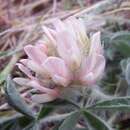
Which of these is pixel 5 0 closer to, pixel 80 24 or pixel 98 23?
pixel 98 23

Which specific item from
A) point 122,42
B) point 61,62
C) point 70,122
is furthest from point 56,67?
point 122,42

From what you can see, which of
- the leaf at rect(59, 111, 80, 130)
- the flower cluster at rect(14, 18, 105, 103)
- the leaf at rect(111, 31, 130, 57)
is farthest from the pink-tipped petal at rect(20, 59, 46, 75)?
the leaf at rect(111, 31, 130, 57)

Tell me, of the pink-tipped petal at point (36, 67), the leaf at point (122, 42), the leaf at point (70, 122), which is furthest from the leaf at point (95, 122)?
the leaf at point (122, 42)

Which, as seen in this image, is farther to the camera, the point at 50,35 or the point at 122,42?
the point at 122,42

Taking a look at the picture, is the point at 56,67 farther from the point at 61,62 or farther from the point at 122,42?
the point at 122,42

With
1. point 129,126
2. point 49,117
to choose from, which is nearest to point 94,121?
point 49,117
